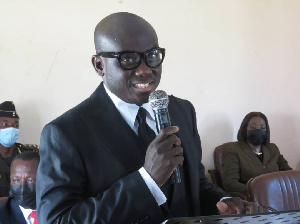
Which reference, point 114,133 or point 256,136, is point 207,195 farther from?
point 256,136

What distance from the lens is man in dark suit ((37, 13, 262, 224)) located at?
935mm

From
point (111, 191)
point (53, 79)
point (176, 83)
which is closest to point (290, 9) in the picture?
point (176, 83)

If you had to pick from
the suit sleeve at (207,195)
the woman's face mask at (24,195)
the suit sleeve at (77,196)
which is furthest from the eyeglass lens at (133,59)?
the woman's face mask at (24,195)

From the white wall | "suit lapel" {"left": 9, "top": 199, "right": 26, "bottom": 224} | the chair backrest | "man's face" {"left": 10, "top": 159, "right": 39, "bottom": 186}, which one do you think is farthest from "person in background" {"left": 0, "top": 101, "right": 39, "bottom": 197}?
the chair backrest

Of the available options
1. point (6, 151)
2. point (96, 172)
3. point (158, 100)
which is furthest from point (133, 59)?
point (6, 151)

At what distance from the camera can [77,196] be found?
99cm

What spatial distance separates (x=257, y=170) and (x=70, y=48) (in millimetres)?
2452

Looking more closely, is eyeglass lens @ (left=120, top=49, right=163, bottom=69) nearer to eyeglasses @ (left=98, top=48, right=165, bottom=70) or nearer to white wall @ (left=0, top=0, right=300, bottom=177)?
eyeglasses @ (left=98, top=48, right=165, bottom=70)

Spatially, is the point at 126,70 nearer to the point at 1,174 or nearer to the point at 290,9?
the point at 1,174

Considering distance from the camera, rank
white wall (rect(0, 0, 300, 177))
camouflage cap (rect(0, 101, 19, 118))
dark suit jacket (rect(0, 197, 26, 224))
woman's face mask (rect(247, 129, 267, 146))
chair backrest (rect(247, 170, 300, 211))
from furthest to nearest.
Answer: woman's face mask (rect(247, 129, 267, 146)), white wall (rect(0, 0, 300, 177)), camouflage cap (rect(0, 101, 19, 118)), chair backrest (rect(247, 170, 300, 211)), dark suit jacket (rect(0, 197, 26, 224))

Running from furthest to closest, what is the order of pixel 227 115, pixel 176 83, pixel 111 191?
1. pixel 227 115
2. pixel 176 83
3. pixel 111 191

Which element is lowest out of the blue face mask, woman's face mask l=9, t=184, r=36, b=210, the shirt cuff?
woman's face mask l=9, t=184, r=36, b=210

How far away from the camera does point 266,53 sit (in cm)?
412

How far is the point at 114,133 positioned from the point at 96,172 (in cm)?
15
